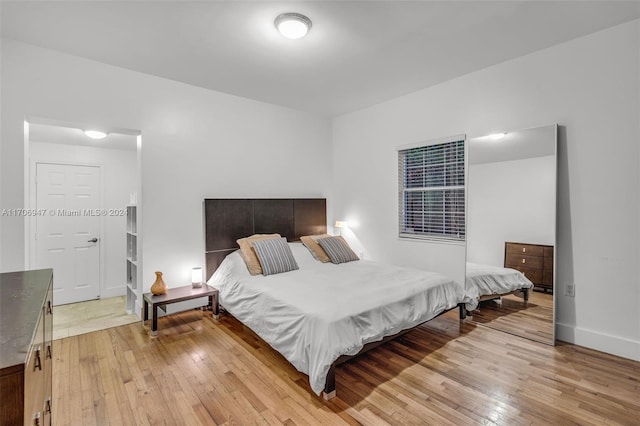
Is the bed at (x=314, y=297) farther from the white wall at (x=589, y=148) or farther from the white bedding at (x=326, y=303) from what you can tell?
the white wall at (x=589, y=148)

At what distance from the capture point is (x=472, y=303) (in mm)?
3379

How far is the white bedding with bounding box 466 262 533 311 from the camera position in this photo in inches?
127

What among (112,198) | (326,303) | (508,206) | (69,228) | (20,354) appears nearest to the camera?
(20,354)

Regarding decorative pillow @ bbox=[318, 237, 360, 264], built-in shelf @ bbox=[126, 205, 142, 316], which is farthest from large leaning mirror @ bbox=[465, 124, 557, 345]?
built-in shelf @ bbox=[126, 205, 142, 316]

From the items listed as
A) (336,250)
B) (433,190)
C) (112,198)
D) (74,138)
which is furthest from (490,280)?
(74,138)

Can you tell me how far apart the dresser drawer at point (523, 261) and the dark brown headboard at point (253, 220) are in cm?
267

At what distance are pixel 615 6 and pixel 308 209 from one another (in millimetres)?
3819

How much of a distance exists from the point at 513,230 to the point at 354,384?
2.30m

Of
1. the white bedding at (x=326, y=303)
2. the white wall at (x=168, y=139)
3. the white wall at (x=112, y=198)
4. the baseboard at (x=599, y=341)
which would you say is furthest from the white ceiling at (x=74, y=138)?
the baseboard at (x=599, y=341)

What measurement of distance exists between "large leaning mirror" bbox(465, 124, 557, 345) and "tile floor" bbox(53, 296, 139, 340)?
4.01 m

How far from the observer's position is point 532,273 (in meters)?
3.09

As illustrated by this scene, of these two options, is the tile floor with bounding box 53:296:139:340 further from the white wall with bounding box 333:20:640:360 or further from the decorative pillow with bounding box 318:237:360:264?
the white wall with bounding box 333:20:640:360

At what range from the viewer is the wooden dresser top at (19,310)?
860mm

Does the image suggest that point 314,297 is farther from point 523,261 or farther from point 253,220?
point 523,261
